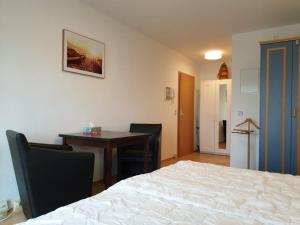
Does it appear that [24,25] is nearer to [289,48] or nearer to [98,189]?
[98,189]

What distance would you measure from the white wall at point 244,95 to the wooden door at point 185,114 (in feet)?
5.13

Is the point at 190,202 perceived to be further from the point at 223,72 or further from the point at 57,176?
the point at 223,72

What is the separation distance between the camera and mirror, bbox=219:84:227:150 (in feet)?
19.2

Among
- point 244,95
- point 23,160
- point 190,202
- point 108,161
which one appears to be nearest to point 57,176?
point 23,160

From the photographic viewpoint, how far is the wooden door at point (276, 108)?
3.24 meters

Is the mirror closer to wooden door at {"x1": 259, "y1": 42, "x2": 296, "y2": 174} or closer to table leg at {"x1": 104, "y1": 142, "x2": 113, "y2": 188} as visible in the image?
wooden door at {"x1": 259, "y1": 42, "x2": 296, "y2": 174}

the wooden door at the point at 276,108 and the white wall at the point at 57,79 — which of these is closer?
the white wall at the point at 57,79

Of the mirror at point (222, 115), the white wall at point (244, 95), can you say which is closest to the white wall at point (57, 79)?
the white wall at point (244, 95)

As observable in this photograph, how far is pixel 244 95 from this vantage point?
416cm

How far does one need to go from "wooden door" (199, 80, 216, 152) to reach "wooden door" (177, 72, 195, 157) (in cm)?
26

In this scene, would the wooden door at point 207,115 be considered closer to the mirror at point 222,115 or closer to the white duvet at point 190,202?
the mirror at point 222,115

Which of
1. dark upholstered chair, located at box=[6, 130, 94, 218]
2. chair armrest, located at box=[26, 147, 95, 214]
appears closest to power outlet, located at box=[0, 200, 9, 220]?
dark upholstered chair, located at box=[6, 130, 94, 218]

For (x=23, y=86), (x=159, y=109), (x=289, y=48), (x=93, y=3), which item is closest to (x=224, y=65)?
(x=159, y=109)

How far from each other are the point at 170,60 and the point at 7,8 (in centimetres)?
341
